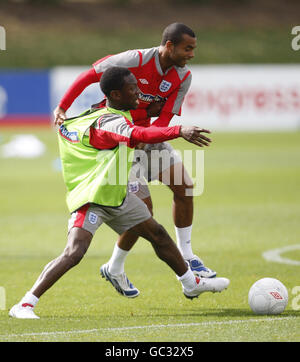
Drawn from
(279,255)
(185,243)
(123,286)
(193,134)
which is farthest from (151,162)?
(279,255)

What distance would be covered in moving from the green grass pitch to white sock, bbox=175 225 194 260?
0.40 meters

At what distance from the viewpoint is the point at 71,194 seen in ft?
25.0

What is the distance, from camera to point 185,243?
9.29 metres

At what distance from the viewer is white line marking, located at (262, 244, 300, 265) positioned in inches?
415

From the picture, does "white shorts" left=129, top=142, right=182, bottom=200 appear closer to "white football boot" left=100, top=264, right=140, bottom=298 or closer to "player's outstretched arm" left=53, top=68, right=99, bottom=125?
"player's outstretched arm" left=53, top=68, right=99, bottom=125

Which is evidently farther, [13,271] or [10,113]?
[10,113]

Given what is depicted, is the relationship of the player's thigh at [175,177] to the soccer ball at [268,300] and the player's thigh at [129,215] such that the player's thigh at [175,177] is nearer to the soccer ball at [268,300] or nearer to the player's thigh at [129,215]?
the player's thigh at [129,215]

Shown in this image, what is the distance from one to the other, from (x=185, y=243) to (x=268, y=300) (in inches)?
77.2

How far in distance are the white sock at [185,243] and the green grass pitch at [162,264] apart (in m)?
0.40

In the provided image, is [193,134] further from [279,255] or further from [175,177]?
[279,255]

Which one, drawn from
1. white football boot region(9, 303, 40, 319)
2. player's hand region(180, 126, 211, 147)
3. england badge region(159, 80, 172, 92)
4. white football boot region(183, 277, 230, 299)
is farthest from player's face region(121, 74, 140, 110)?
white football boot region(9, 303, 40, 319)

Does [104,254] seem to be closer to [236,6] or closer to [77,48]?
[77,48]
